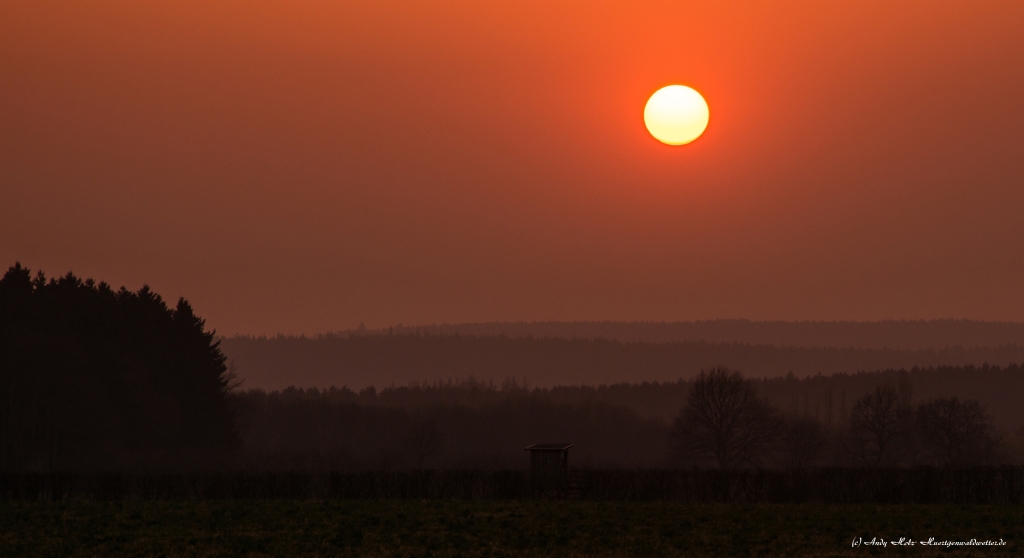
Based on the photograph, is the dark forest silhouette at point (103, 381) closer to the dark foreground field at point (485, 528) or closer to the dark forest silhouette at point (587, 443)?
the dark forest silhouette at point (587, 443)

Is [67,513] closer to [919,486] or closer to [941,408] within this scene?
[919,486]

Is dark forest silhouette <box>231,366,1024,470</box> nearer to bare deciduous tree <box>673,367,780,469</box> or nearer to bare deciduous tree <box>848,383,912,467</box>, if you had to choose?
bare deciduous tree <box>848,383,912,467</box>

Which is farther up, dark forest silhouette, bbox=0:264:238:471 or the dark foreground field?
dark forest silhouette, bbox=0:264:238:471

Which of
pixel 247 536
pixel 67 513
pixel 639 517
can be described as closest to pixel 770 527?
pixel 639 517

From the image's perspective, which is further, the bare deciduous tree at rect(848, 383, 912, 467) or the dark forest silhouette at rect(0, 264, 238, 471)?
the bare deciduous tree at rect(848, 383, 912, 467)

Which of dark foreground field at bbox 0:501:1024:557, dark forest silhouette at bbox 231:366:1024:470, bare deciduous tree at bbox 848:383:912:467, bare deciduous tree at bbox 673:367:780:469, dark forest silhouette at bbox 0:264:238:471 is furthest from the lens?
bare deciduous tree at bbox 848:383:912:467

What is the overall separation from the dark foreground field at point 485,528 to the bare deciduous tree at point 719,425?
7034 cm

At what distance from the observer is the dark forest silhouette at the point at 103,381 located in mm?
81438

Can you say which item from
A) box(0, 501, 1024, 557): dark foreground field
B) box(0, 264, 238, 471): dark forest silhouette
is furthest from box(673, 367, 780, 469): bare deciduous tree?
box(0, 501, 1024, 557): dark foreground field

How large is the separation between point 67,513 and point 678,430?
84.6 meters

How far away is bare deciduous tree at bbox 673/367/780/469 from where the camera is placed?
116 m

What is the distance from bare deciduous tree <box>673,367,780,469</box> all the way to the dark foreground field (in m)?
70.3

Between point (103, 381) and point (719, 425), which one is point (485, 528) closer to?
point (103, 381)

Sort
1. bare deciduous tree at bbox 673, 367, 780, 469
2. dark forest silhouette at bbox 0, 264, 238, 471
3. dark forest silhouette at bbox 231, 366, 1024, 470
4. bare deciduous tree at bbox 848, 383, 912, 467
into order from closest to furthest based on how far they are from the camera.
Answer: dark forest silhouette at bbox 0, 264, 238, 471
bare deciduous tree at bbox 673, 367, 780, 469
dark forest silhouette at bbox 231, 366, 1024, 470
bare deciduous tree at bbox 848, 383, 912, 467
